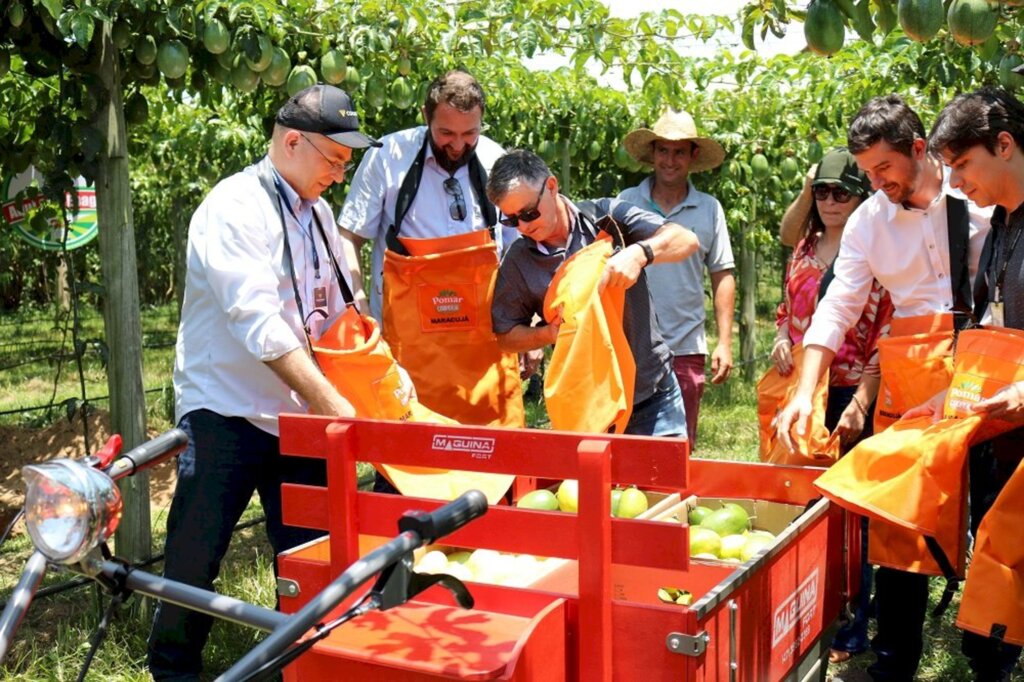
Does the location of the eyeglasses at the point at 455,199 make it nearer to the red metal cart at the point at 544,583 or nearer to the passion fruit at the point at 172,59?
the passion fruit at the point at 172,59

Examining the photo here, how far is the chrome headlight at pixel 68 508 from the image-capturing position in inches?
60.3

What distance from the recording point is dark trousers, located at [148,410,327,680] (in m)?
3.09

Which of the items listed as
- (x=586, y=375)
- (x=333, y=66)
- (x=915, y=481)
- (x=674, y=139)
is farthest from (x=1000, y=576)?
(x=333, y=66)

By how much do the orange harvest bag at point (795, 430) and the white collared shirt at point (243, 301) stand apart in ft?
→ 4.63

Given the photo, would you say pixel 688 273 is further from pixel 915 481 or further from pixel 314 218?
pixel 915 481

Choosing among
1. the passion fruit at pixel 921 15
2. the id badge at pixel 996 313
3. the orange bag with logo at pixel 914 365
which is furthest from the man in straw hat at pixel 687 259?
the passion fruit at pixel 921 15

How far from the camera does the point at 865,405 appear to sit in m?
3.38

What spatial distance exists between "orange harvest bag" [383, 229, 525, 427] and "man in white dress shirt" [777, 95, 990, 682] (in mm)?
1032

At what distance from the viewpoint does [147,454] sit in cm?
178

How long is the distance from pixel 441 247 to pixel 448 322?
25 centimetres

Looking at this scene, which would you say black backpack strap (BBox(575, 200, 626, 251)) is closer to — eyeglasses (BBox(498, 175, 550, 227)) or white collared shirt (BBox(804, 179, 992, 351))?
eyeglasses (BBox(498, 175, 550, 227))

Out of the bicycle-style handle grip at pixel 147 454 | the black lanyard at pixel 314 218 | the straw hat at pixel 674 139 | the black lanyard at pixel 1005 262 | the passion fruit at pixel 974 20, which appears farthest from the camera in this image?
the straw hat at pixel 674 139

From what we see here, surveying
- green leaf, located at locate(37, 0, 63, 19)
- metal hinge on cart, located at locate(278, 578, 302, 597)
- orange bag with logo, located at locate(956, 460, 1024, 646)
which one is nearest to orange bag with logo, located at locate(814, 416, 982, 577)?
orange bag with logo, located at locate(956, 460, 1024, 646)

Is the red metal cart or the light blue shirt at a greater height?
the light blue shirt
